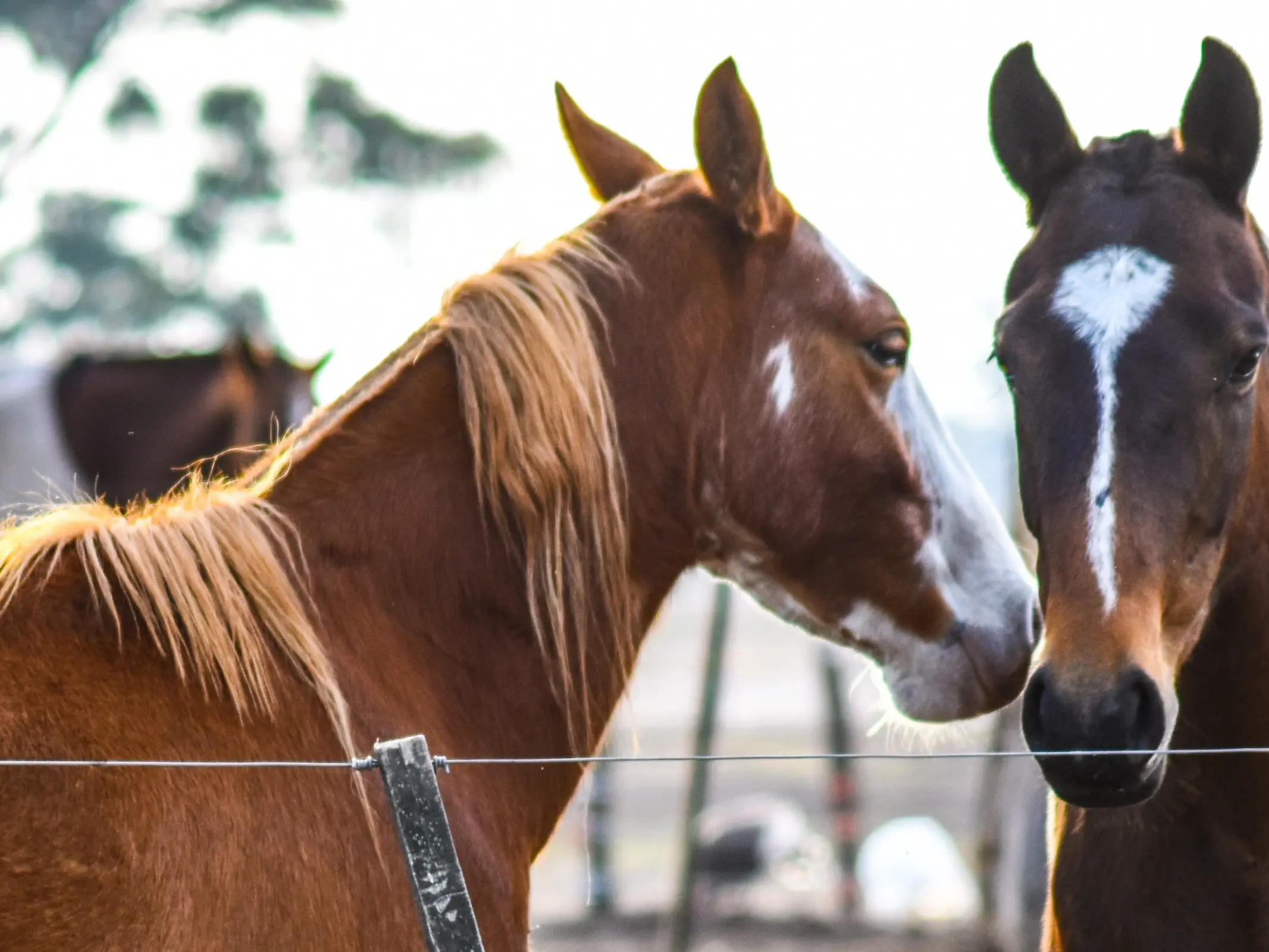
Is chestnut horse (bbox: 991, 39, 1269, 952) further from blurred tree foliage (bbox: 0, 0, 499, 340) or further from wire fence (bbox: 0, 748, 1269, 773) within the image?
blurred tree foliage (bbox: 0, 0, 499, 340)

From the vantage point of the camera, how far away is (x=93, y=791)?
195 cm

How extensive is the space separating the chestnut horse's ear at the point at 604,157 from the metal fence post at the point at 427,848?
4.00 feet

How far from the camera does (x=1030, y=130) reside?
2.89 meters

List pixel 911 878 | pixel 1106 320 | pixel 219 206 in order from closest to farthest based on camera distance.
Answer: pixel 1106 320 → pixel 911 878 → pixel 219 206

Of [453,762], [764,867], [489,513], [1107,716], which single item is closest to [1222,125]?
[1107,716]

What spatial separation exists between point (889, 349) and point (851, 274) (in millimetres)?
145

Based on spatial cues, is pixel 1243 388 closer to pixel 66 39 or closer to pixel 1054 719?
pixel 1054 719

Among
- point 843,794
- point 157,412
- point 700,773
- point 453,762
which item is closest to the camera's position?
point 453,762

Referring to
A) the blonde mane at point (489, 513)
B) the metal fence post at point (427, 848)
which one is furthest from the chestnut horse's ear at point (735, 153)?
the metal fence post at point (427, 848)

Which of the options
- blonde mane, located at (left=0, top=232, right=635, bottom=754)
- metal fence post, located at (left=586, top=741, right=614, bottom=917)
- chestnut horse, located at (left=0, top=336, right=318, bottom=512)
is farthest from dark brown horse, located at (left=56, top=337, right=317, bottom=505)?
blonde mane, located at (left=0, top=232, right=635, bottom=754)

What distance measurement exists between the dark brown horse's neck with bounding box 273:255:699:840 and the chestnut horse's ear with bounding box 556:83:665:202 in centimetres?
42

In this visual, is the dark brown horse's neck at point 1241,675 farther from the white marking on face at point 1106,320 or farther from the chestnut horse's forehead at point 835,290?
the chestnut horse's forehead at point 835,290

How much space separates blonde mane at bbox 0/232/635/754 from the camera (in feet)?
7.09

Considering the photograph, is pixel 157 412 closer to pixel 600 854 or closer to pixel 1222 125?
pixel 600 854
